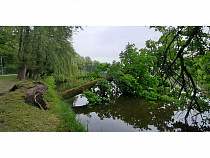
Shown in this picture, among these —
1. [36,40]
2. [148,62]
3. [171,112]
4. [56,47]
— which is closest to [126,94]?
[148,62]

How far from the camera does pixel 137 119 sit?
14.5 feet

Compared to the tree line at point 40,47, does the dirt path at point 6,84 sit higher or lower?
lower

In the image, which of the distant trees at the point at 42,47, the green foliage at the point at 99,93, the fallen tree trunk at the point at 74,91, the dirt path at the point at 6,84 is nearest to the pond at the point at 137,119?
the green foliage at the point at 99,93

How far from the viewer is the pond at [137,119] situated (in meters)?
3.75

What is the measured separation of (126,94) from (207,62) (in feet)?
20.8

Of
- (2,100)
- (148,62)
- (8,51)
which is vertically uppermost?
(8,51)

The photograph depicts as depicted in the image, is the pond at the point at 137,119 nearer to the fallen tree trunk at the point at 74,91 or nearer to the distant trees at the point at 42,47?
the fallen tree trunk at the point at 74,91

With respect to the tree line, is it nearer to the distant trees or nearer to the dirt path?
the distant trees

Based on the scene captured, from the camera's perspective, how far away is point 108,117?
4.66 meters

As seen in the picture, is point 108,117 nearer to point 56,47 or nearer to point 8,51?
point 56,47

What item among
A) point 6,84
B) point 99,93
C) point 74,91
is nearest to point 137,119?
point 99,93

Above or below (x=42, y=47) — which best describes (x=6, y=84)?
below

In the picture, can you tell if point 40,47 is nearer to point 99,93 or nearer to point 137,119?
point 99,93

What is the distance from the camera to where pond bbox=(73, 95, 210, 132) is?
3754mm
